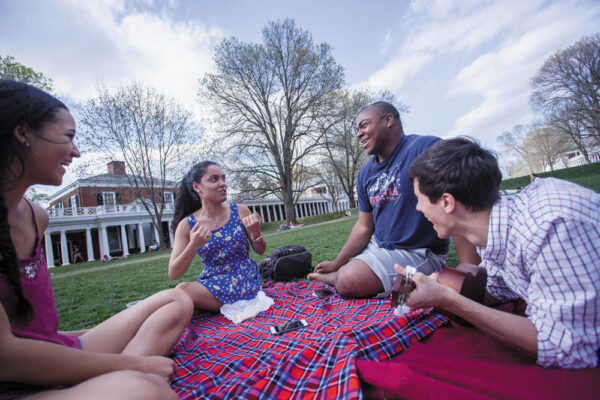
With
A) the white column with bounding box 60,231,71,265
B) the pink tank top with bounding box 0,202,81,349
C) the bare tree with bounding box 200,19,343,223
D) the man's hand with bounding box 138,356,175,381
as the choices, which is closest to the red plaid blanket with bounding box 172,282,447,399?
the man's hand with bounding box 138,356,175,381

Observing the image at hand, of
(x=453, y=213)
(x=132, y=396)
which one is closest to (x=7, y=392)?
(x=132, y=396)

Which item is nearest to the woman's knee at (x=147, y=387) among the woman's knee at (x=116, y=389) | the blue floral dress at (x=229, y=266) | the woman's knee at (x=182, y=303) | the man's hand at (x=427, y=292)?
the woman's knee at (x=116, y=389)

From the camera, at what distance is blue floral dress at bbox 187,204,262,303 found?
9.55ft

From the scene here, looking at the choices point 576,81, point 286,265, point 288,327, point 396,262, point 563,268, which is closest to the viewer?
point 563,268

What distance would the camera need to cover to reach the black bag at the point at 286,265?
13.8ft

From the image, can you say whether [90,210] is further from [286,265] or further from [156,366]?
[156,366]

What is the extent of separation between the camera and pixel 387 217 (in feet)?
10.1

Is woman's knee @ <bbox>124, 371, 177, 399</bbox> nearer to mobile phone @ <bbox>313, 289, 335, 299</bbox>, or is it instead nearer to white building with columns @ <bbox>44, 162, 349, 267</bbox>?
mobile phone @ <bbox>313, 289, 335, 299</bbox>

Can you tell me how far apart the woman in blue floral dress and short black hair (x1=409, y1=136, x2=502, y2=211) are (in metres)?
1.86

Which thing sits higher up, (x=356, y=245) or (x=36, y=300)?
(x=36, y=300)

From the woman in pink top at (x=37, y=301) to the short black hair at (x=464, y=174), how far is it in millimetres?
1645

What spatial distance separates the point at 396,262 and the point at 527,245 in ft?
5.31

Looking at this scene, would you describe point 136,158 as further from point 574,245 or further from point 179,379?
point 574,245

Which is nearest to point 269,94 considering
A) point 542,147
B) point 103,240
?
point 103,240
